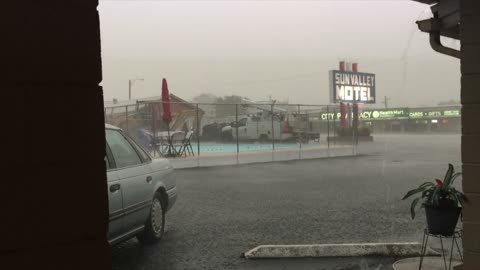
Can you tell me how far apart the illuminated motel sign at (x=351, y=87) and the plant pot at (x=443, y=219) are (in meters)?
25.2

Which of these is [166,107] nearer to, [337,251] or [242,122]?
[242,122]

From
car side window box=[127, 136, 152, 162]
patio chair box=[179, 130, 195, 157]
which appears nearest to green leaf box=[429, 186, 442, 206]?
car side window box=[127, 136, 152, 162]

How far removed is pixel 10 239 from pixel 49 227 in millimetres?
123

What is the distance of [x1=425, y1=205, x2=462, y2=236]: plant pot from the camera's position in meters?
3.79

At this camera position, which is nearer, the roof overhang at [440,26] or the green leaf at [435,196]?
the green leaf at [435,196]

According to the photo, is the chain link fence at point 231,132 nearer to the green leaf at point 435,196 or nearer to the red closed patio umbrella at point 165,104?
the red closed patio umbrella at point 165,104

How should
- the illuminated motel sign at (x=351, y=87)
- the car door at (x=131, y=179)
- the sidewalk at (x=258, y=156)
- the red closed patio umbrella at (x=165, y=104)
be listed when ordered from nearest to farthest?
1. the car door at (x=131, y=179)
2. the red closed patio umbrella at (x=165, y=104)
3. the sidewalk at (x=258, y=156)
4. the illuminated motel sign at (x=351, y=87)

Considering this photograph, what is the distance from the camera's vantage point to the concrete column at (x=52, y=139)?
1543mm

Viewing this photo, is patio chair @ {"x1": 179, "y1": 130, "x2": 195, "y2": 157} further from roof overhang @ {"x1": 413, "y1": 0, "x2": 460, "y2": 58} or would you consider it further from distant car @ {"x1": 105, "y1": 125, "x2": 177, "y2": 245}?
roof overhang @ {"x1": 413, "y1": 0, "x2": 460, "y2": 58}

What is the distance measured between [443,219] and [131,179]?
10.3 ft

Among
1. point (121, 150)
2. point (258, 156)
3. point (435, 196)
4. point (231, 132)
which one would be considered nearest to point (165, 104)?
point (231, 132)

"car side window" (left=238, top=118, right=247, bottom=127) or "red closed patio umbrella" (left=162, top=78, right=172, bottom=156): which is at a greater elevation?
"red closed patio umbrella" (left=162, top=78, right=172, bottom=156)

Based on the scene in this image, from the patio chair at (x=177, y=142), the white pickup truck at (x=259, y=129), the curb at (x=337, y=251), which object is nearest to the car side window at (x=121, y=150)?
the curb at (x=337, y=251)

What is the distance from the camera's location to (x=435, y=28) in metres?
4.33
